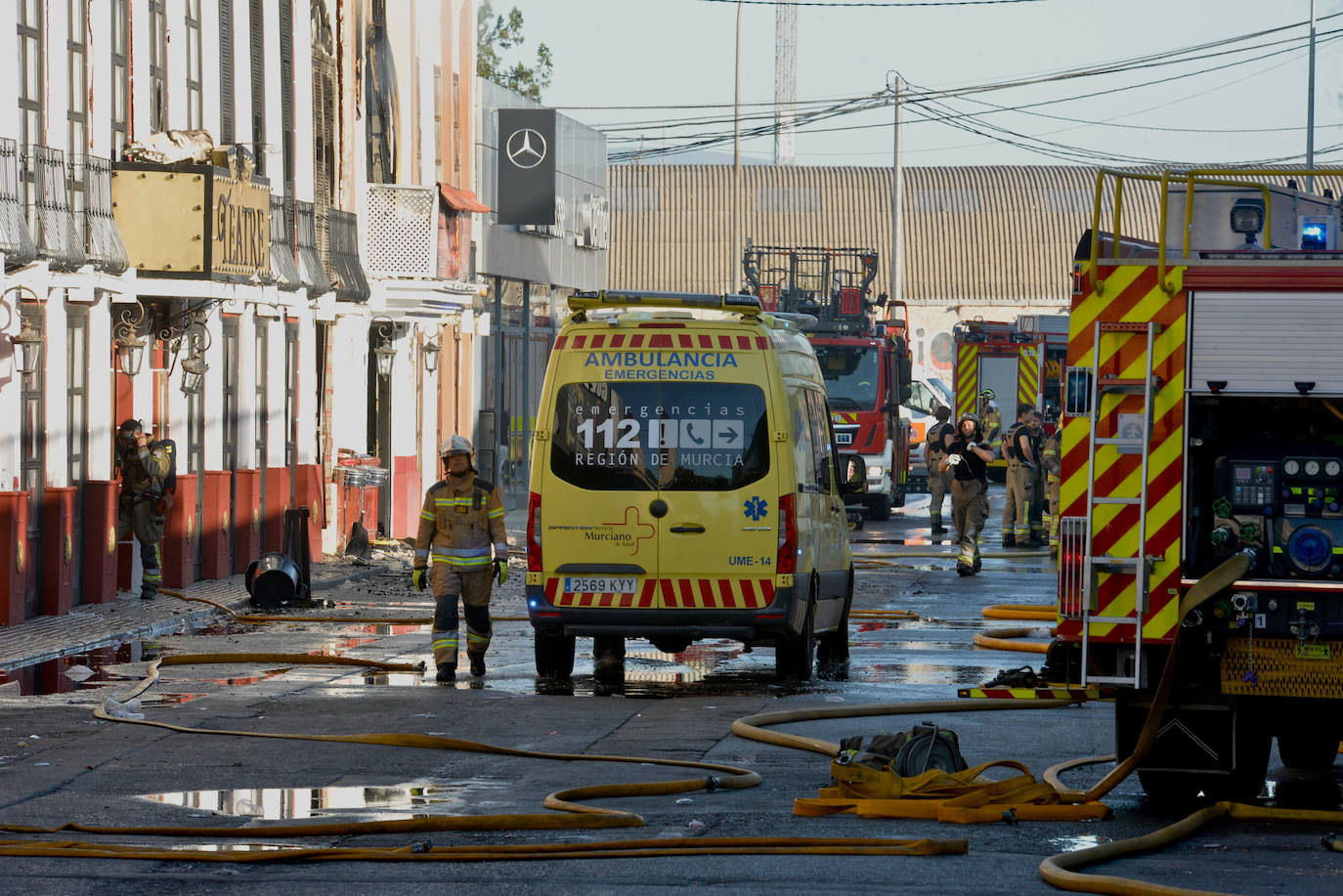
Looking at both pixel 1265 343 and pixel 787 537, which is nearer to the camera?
pixel 1265 343

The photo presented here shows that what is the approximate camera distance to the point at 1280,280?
32.5 feet

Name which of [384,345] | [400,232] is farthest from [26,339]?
[384,345]

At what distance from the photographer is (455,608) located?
50.8 feet

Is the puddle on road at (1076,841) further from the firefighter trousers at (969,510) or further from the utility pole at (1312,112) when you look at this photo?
the utility pole at (1312,112)

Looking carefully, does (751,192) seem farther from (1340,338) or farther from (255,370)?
(1340,338)

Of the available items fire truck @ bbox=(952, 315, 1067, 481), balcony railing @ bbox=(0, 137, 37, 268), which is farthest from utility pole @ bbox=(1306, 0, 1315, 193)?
balcony railing @ bbox=(0, 137, 37, 268)

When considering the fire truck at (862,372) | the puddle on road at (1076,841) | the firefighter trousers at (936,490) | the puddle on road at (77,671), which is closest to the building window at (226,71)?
the puddle on road at (77,671)

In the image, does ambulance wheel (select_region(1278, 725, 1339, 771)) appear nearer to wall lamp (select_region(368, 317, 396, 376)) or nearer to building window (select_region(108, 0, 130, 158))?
building window (select_region(108, 0, 130, 158))

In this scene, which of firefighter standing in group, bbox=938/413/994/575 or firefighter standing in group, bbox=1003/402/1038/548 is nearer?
firefighter standing in group, bbox=938/413/994/575

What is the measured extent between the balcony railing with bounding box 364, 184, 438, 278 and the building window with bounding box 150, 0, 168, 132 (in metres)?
7.01

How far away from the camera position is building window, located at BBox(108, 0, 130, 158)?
23188 millimetres

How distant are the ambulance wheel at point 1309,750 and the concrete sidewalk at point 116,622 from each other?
9003 millimetres

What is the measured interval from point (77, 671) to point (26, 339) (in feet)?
14.4

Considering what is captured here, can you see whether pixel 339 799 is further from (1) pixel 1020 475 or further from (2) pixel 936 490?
(2) pixel 936 490
